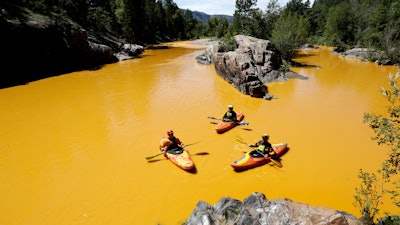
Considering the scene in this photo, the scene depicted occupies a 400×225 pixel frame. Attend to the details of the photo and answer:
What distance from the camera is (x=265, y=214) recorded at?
586cm

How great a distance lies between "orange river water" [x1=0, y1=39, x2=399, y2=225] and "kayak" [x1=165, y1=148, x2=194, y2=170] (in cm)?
28

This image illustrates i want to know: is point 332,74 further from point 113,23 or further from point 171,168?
point 113,23

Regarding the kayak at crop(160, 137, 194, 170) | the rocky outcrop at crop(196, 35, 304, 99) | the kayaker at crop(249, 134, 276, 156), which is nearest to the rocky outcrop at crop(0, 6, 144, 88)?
the rocky outcrop at crop(196, 35, 304, 99)

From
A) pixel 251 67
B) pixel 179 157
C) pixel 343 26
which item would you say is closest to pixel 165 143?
pixel 179 157

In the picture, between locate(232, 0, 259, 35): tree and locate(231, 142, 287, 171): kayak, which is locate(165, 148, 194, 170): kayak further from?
locate(232, 0, 259, 35): tree

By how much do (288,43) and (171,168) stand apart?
84.9 feet

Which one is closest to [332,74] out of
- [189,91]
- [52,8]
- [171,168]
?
[189,91]

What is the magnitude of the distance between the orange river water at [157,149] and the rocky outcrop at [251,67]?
Answer: 3.50 ft

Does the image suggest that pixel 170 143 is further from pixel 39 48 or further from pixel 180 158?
pixel 39 48

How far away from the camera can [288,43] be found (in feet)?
99.0

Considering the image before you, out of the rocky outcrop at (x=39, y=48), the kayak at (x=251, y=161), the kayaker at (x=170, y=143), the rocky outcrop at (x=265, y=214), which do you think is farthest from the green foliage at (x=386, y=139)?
the rocky outcrop at (x=39, y=48)

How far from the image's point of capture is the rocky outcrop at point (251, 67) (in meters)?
18.8

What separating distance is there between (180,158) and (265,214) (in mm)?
4714

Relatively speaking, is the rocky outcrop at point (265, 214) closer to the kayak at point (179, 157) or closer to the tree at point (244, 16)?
the kayak at point (179, 157)
